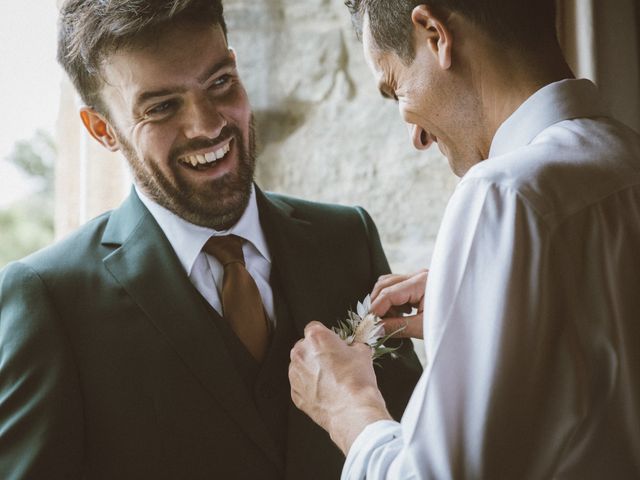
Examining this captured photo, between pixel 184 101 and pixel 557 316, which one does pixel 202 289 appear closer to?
pixel 184 101

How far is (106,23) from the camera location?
1.40m

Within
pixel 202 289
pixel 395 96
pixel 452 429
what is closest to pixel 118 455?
pixel 202 289

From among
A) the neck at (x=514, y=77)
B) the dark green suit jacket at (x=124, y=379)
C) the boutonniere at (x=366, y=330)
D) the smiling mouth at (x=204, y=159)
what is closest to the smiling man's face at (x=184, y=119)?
the smiling mouth at (x=204, y=159)

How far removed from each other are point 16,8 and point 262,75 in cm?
67

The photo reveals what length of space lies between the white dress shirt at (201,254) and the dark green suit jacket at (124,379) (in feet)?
0.13

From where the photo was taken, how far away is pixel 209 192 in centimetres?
144

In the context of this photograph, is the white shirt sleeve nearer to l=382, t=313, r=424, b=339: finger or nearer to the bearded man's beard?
l=382, t=313, r=424, b=339: finger

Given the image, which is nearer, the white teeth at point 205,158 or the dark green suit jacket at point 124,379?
the dark green suit jacket at point 124,379

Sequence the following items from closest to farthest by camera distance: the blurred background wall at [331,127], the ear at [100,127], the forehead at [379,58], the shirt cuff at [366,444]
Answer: the shirt cuff at [366,444], the forehead at [379,58], the ear at [100,127], the blurred background wall at [331,127]

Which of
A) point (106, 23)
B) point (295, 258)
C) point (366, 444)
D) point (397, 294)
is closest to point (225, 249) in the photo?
point (295, 258)

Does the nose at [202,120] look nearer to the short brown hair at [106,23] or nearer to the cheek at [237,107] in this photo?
the cheek at [237,107]

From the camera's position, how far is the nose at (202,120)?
4.62 feet

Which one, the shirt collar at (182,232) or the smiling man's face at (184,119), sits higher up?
the smiling man's face at (184,119)

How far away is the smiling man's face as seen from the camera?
1407 mm
